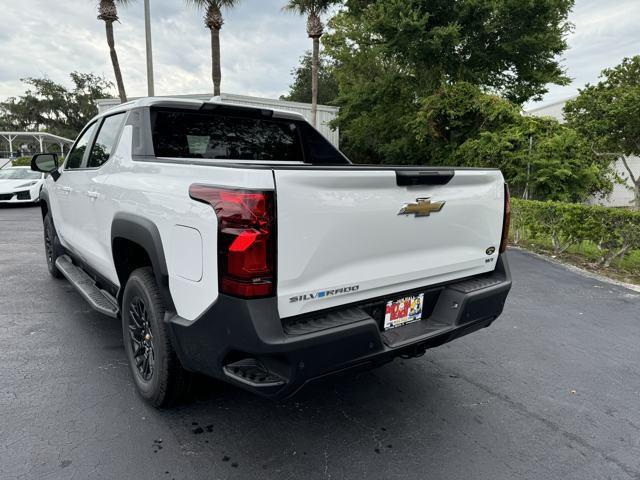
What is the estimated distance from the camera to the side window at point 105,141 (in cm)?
337

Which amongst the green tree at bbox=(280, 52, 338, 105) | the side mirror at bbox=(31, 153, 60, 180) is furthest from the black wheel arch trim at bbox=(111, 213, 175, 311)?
the green tree at bbox=(280, 52, 338, 105)

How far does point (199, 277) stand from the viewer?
2.01m

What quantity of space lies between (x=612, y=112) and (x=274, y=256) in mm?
18750

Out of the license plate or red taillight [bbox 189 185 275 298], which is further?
the license plate

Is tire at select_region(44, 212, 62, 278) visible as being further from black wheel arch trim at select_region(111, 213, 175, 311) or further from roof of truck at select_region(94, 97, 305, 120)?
black wheel arch trim at select_region(111, 213, 175, 311)

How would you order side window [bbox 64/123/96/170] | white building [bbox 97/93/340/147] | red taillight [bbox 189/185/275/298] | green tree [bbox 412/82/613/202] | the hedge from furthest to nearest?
white building [bbox 97/93/340/147]
green tree [bbox 412/82/613/202]
the hedge
side window [bbox 64/123/96/170]
red taillight [bbox 189/185/275/298]

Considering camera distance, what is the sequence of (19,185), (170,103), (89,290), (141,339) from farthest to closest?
(19,185) < (89,290) < (170,103) < (141,339)

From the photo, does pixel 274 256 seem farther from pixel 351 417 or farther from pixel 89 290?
pixel 89 290

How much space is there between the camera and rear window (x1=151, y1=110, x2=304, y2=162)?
3227 mm

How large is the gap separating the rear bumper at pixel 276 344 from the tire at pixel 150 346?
219 mm

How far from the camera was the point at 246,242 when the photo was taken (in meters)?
1.85

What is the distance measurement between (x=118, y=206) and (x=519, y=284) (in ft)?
16.8

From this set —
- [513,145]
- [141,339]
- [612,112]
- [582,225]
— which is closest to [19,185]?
[141,339]

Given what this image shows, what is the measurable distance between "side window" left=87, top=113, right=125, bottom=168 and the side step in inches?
40.6
